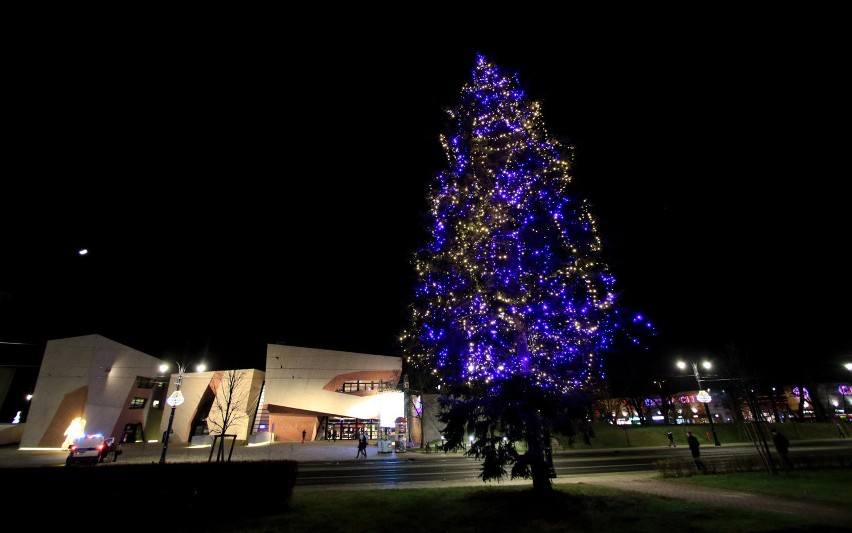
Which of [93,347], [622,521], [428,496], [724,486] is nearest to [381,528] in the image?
[428,496]

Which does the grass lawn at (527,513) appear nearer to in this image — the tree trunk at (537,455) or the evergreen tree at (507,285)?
the tree trunk at (537,455)

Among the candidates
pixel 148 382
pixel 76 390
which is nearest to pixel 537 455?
pixel 76 390

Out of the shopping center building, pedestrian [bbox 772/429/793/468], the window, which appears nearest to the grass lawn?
pedestrian [bbox 772/429/793/468]

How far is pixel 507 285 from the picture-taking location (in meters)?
11.9

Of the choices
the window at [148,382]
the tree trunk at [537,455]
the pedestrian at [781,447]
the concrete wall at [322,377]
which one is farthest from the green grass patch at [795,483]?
the window at [148,382]

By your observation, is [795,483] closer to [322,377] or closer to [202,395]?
[322,377]

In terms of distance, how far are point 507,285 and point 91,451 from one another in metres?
27.7

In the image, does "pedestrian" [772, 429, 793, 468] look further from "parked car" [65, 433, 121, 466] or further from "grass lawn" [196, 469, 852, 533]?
"parked car" [65, 433, 121, 466]

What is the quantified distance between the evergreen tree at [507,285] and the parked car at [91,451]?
23.0 metres

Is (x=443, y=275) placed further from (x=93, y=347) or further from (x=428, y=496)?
(x=93, y=347)

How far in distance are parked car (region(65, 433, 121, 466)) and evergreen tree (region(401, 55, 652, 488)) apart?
22996 millimetres

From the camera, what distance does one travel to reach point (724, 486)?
13016 millimetres

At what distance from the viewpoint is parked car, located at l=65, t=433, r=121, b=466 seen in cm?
2372

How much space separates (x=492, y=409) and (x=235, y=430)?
50063 mm
